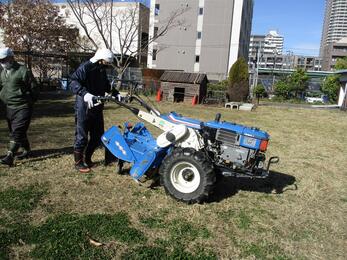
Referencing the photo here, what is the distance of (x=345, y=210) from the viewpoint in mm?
4996

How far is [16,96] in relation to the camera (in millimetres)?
5582

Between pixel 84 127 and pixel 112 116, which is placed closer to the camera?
pixel 84 127

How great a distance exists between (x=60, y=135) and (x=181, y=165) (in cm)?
460

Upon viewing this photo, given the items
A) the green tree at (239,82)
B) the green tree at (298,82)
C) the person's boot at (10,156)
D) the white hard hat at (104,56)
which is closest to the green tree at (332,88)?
the green tree at (298,82)

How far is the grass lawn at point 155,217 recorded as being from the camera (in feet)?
11.4

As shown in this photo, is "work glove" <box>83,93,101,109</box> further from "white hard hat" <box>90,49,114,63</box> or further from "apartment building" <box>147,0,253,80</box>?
"apartment building" <box>147,0,253,80</box>

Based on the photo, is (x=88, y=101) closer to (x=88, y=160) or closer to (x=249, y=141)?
(x=88, y=160)

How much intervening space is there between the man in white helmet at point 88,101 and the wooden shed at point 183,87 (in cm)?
1600

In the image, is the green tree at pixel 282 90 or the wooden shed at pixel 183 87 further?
the green tree at pixel 282 90

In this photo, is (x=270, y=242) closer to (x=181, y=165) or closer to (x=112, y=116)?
(x=181, y=165)

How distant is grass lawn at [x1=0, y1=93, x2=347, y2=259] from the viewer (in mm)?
3473

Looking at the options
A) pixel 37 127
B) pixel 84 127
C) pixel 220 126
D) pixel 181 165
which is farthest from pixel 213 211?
pixel 37 127

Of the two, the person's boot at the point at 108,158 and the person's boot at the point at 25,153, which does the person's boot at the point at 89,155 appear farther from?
the person's boot at the point at 25,153

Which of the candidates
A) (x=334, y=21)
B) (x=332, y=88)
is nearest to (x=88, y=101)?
(x=332, y=88)
